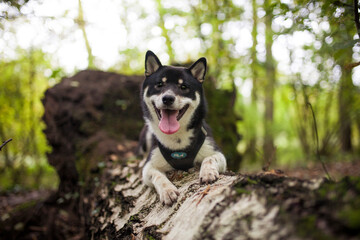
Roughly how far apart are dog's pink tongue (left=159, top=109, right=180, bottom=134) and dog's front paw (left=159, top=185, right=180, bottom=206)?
754 mm

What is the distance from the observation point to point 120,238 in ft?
8.87

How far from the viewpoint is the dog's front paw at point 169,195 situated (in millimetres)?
2332

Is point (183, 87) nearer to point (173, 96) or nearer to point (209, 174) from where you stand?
point (173, 96)

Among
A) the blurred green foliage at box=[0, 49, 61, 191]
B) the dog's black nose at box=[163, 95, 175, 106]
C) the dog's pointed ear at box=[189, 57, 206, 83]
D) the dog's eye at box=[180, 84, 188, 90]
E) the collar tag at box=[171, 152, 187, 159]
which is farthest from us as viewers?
the blurred green foliage at box=[0, 49, 61, 191]

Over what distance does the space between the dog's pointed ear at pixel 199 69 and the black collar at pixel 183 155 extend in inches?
37.3

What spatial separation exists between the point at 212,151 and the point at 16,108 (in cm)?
853

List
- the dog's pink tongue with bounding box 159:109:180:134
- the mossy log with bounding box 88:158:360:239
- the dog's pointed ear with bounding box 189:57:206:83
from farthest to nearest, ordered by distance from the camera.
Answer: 1. the dog's pointed ear with bounding box 189:57:206:83
2. the dog's pink tongue with bounding box 159:109:180:134
3. the mossy log with bounding box 88:158:360:239

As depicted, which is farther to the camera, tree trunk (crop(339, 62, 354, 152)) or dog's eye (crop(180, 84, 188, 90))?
tree trunk (crop(339, 62, 354, 152))

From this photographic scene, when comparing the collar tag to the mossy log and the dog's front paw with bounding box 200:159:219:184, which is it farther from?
the dog's front paw with bounding box 200:159:219:184

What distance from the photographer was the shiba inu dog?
297 centimetres

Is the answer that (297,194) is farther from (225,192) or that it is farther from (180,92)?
(180,92)

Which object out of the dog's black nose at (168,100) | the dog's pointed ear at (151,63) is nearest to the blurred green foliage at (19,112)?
the dog's pointed ear at (151,63)

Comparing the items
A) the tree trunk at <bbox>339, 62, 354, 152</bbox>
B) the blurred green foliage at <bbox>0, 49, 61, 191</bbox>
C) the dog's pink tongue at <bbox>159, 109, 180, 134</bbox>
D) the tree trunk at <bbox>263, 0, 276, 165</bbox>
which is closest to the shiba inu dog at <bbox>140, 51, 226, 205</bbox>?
the dog's pink tongue at <bbox>159, 109, 180, 134</bbox>

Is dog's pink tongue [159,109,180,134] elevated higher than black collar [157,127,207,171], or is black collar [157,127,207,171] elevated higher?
dog's pink tongue [159,109,180,134]
